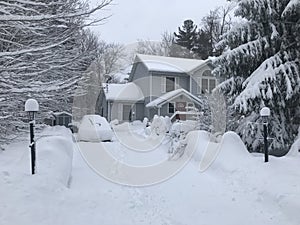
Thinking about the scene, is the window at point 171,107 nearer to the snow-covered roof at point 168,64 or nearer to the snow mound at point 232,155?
the snow-covered roof at point 168,64

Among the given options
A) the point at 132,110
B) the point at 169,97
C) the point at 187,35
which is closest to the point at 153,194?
the point at 169,97

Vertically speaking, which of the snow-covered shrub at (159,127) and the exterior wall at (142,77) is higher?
the exterior wall at (142,77)

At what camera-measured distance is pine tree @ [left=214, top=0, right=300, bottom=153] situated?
28.8 feet

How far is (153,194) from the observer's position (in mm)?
5773

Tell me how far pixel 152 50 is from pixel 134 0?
39.1m

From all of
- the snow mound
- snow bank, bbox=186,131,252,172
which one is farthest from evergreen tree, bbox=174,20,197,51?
the snow mound

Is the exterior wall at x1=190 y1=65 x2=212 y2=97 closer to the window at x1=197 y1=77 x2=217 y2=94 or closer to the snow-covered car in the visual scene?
the window at x1=197 y1=77 x2=217 y2=94

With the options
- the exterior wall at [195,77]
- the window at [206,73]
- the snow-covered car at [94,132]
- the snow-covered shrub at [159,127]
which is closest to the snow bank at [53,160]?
the snow-covered car at [94,132]

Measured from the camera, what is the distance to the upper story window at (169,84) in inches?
986

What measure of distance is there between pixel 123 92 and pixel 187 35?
53.5 feet

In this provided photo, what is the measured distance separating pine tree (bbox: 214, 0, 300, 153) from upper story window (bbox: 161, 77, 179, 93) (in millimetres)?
14858

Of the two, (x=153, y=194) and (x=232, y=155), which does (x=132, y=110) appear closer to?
(x=232, y=155)

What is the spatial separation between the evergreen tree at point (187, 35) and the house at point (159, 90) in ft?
40.7

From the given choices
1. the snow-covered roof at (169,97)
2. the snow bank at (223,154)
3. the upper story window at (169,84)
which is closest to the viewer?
the snow bank at (223,154)
